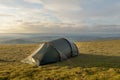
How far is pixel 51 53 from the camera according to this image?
27297mm

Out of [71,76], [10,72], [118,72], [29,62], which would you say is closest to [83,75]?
[71,76]

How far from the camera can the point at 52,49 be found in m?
27.8

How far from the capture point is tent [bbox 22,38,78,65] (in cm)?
2662

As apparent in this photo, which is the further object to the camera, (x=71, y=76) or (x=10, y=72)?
(x=10, y=72)

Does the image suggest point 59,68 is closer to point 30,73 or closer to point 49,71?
point 49,71

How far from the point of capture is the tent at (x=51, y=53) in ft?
87.4

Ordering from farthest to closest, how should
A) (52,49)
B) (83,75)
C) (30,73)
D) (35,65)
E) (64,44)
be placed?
(64,44) < (52,49) < (35,65) < (30,73) < (83,75)

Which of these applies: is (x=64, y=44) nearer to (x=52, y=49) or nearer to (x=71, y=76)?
(x=52, y=49)

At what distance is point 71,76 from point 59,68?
→ 3795 millimetres

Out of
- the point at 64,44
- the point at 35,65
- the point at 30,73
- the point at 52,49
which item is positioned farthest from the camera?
the point at 64,44

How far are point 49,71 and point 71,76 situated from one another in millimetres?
3062

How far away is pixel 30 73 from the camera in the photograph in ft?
72.5

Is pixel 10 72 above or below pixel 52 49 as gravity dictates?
below

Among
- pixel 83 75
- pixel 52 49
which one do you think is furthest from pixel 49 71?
pixel 52 49
